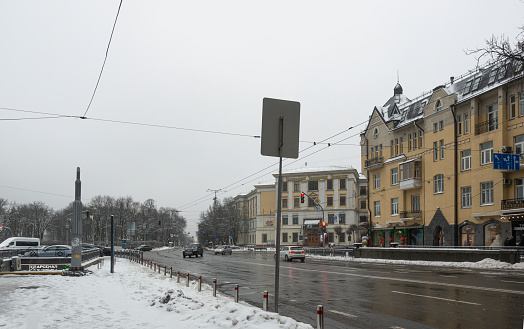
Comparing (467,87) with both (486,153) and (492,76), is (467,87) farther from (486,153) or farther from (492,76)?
(486,153)

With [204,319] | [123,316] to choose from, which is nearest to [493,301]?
[204,319]

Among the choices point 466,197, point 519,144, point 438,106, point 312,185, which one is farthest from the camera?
point 312,185

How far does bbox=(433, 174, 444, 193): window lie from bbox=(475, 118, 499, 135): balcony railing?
20.8 feet

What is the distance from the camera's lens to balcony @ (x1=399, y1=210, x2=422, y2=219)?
46.2 m

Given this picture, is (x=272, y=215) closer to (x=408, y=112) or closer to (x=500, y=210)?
(x=408, y=112)

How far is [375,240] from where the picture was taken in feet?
179

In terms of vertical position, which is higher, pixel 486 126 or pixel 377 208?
pixel 486 126

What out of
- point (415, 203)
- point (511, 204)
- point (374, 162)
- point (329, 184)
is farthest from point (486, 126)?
point (329, 184)

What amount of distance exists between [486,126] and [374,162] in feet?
59.1

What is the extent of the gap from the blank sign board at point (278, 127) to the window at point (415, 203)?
42.2 m

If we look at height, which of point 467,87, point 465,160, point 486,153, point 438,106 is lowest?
point 465,160

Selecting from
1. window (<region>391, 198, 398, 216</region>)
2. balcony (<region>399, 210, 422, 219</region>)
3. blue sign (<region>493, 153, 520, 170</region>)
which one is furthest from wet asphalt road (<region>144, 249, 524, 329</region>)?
window (<region>391, 198, 398, 216</region>)

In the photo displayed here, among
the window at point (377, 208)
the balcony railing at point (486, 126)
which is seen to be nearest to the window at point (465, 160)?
the balcony railing at point (486, 126)

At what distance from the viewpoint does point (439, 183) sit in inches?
1718
